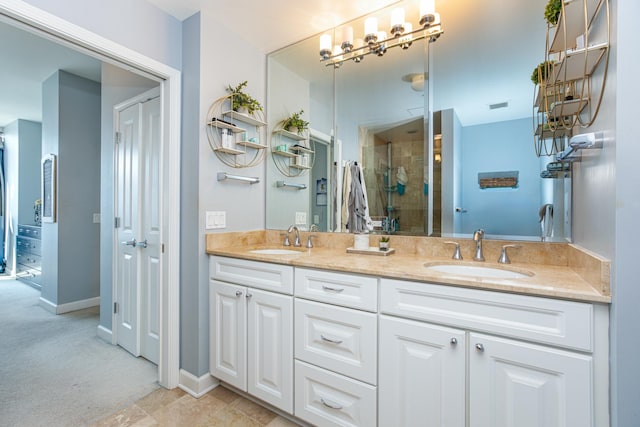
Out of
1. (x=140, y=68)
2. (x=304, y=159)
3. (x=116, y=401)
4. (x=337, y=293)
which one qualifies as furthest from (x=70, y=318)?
(x=337, y=293)

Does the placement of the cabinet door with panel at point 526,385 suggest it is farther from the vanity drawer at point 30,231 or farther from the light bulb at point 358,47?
the vanity drawer at point 30,231

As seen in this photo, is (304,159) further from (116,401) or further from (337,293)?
(116,401)

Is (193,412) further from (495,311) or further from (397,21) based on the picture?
(397,21)

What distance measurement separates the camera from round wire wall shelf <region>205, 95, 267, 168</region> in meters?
1.94

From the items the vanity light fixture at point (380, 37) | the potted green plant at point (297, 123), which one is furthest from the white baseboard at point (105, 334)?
the vanity light fixture at point (380, 37)

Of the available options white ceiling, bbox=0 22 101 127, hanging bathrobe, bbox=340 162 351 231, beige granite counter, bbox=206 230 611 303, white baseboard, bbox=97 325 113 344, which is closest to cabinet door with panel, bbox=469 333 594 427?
beige granite counter, bbox=206 230 611 303

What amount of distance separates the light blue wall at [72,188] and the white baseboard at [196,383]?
2.39m

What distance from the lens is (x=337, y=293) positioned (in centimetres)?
139

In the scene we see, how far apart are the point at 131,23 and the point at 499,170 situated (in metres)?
2.21

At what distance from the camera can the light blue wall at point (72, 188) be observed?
10.7ft

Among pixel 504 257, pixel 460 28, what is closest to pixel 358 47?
pixel 460 28

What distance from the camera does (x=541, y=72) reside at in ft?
4.34

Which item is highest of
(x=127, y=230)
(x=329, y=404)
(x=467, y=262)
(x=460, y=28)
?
(x=460, y=28)

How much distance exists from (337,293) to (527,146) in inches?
48.2
